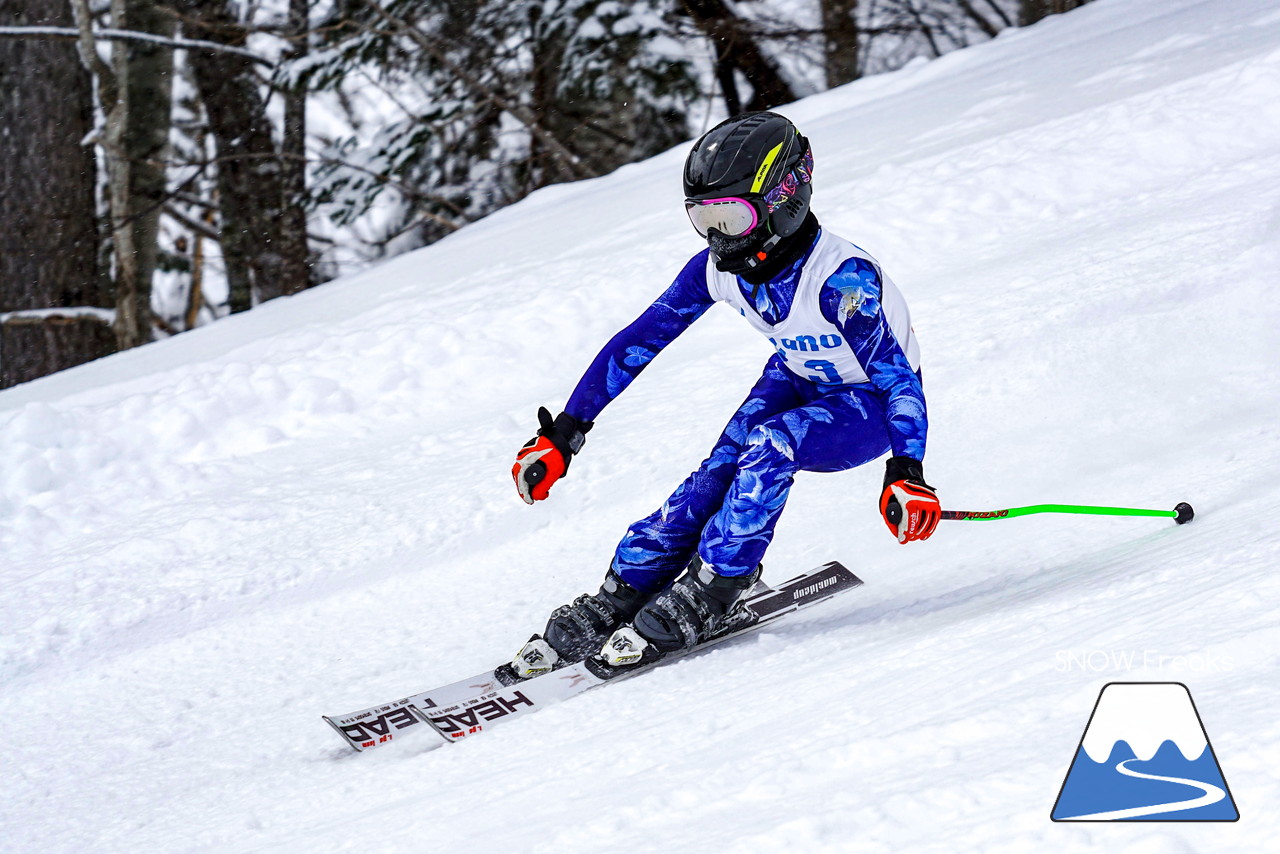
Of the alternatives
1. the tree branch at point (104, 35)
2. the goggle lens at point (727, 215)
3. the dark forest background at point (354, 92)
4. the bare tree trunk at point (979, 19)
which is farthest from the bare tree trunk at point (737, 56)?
the goggle lens at point (727, 215)

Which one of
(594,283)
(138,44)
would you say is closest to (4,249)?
(138,44)

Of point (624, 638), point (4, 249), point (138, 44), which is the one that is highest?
point (138, 44)

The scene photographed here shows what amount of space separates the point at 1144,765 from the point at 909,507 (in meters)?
0.95

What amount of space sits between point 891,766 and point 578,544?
7.70 feet

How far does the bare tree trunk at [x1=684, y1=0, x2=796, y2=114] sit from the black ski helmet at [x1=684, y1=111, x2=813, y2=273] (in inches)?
255

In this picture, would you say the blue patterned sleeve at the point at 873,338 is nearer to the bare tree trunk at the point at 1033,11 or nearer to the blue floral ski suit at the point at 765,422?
the blue floral ski suit at the point at 765,422

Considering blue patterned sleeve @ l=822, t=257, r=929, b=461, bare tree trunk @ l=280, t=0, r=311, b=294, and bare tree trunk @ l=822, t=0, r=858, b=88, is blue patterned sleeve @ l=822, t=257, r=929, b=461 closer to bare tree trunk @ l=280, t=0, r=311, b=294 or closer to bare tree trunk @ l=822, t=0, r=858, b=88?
bare tree trunk @ l=822, t=0, r=858, b=88

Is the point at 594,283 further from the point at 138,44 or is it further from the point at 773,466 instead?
the point at 138,44

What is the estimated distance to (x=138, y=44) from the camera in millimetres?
8594

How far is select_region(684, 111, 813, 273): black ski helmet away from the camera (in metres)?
2.91

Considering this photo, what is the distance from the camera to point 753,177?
291 centimetres

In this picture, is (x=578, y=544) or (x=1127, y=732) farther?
(x=578, y=544)

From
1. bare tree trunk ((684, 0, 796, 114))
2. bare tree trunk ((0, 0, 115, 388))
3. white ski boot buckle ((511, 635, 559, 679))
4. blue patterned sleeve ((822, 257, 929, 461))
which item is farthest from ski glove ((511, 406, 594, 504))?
bare tree trunk ((684, 0, 796, 114))

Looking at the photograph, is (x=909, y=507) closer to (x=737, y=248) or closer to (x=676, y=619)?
(x=676, y=619)
